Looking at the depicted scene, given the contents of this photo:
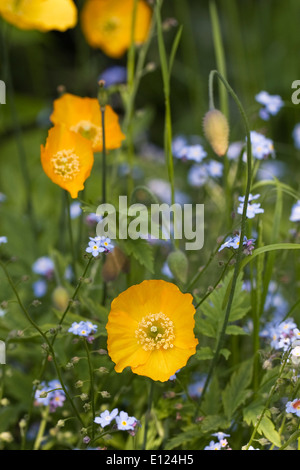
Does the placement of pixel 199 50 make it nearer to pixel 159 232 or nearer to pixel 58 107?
pixel 58 107

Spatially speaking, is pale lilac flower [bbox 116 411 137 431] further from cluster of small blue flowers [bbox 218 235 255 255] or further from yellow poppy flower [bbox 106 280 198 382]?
cluster of small blue flowers [bbox 218 235 255 255]

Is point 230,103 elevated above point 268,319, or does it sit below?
above

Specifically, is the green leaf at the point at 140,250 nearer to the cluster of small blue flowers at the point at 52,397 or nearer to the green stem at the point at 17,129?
the cluster of small blue flowers at the point at 52,397

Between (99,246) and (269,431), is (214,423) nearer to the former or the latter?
(269,431)

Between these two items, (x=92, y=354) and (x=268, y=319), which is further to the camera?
(x=268, y=319)

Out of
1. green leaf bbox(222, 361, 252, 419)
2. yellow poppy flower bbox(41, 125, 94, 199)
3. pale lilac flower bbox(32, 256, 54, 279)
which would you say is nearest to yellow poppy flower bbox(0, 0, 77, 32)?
yellow poppy flower bbox(41, 125, 94, 199)

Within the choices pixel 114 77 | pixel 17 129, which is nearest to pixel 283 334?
pixel 17 129
